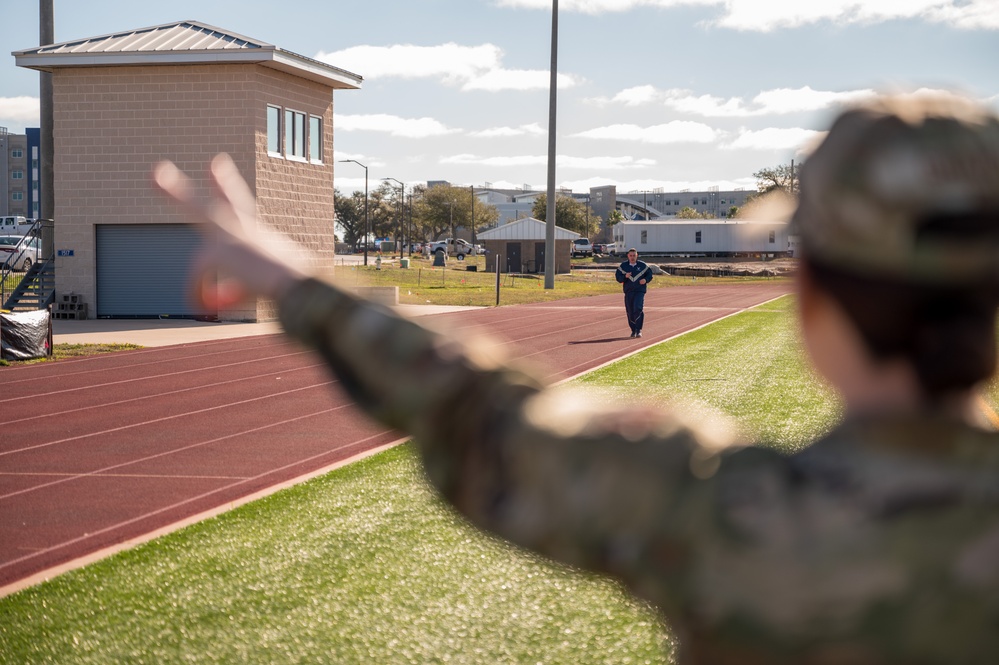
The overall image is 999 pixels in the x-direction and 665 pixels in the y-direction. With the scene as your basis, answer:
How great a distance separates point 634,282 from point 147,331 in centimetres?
1159

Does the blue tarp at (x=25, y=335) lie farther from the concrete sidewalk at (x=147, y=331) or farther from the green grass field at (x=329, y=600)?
the green grass field at (x=329, y=600)

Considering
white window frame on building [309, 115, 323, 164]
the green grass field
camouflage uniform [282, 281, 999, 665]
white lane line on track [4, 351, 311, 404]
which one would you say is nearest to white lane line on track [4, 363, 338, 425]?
white lane line on track [4, 351, 311, 404]

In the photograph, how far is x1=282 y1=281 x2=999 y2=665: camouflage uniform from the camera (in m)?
1.09

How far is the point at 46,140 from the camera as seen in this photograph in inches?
1140

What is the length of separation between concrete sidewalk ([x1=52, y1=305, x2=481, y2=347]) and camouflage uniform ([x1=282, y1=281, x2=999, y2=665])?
2037 cm

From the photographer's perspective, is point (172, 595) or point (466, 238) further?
point (466, 238)

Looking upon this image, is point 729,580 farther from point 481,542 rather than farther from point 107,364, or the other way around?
point 107,364

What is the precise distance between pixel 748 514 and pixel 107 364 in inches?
727

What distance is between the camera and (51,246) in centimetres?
3069

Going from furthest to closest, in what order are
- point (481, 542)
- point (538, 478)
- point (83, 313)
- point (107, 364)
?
point (83, 313), point (107, 364), point (481, 542), point (538, 478)

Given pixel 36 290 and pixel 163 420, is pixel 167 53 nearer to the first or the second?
pixel 36 290

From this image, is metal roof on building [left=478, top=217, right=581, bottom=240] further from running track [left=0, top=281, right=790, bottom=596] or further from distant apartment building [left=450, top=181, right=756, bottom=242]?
distant apartment building [left=450, top=181, right=756, bottom=242]

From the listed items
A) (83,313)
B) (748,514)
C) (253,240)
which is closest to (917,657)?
(748,514)

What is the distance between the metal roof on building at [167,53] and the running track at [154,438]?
33.1 feet
